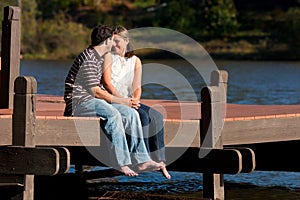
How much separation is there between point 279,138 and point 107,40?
2.80m

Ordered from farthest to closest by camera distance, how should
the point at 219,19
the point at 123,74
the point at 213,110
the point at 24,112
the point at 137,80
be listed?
the point at 219,19 < the point at 137,80 < the point at 123,74 < the point at 213,110 < the point at 24,112

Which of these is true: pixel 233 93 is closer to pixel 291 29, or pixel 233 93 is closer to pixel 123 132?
pixel 123 132

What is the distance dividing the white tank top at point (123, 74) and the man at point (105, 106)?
10.3 inches

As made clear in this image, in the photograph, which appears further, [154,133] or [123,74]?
[123,74]

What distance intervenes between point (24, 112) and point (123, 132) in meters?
1.06

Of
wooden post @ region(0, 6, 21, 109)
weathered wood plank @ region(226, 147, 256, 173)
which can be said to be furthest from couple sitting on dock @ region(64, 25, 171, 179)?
wooden post @ region(0, 6, 21, 109)

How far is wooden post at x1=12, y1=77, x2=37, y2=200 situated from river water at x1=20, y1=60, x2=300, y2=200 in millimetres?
6272

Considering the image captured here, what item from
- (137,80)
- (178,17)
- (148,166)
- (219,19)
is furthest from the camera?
(178,17)

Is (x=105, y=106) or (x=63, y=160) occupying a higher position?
(x=105, y=106)

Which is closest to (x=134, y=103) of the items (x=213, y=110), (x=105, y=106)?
(x=105, y=106)

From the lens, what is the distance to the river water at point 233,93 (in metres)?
16.0

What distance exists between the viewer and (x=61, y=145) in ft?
33.0

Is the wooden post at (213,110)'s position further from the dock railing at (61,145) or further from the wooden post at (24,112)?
the wooden post at (24,112)

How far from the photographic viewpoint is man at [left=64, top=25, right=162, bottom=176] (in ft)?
32.1
